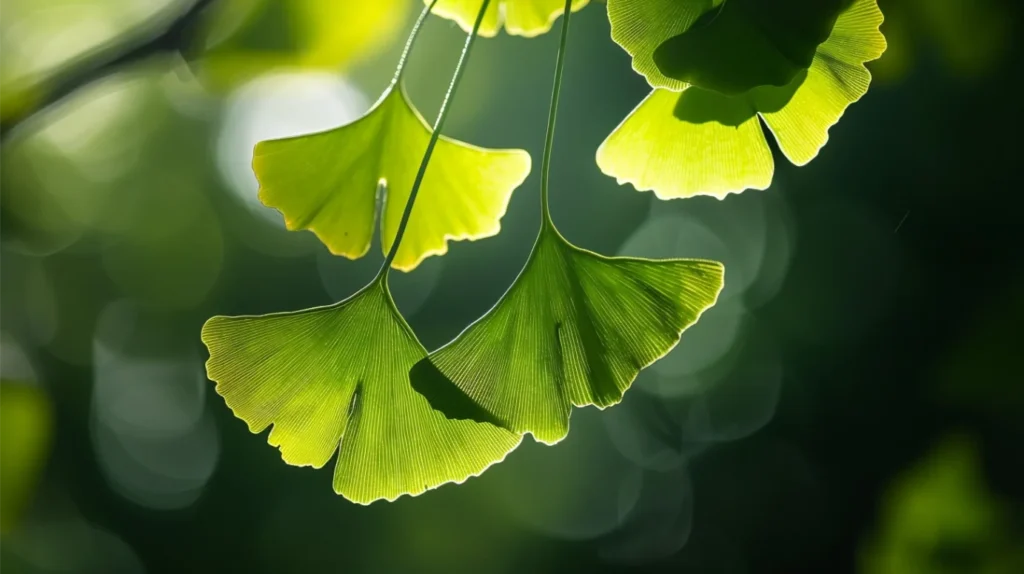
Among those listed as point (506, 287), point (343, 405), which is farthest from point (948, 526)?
point (506, 287)

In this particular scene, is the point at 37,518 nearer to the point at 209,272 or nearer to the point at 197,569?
the point at 197,569

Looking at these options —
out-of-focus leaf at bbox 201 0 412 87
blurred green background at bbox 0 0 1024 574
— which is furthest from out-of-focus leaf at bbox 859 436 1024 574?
out-of-focus leaf at bbox 201 0 412 87

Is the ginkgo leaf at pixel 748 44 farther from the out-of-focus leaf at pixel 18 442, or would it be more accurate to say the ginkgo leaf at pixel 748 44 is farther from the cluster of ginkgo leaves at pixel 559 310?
the out-of-focus leaf at pixel 18 442

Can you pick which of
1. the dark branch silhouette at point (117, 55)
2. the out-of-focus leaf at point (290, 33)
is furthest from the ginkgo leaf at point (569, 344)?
the out-of-focus leaf at point (290, 33)

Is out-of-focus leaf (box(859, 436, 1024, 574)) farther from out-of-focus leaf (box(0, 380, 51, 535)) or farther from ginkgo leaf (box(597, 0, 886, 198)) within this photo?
out-of-focus leaf (box(0, 380, 51, 535))

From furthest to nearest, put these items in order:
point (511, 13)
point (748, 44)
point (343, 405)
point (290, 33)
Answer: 1. point (290, 33)
2. point (511, 13)
3. point (343, 405)
4. point (748, 44)

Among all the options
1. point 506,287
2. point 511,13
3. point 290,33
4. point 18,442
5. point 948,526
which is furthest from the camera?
point 506,287

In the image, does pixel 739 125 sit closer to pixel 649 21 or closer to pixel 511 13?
pixel 649 21
